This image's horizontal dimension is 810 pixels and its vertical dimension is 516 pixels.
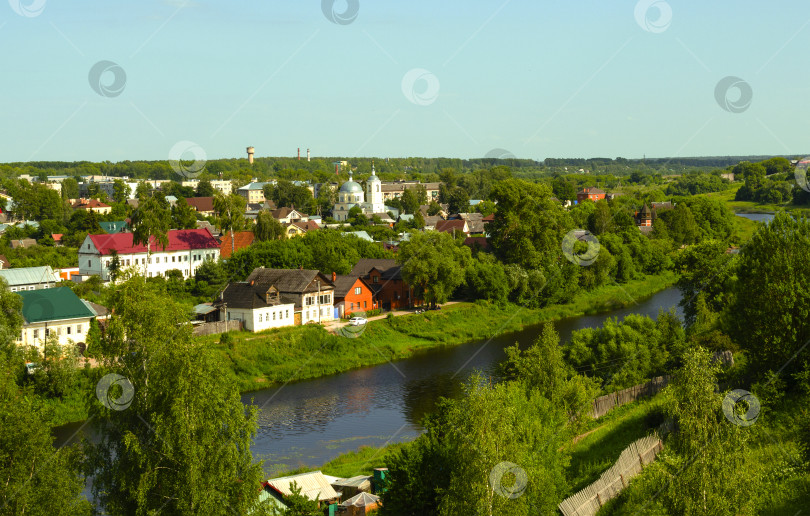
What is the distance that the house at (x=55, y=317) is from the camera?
3006 centimetres

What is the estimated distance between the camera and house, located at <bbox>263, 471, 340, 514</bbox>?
18.1 metres

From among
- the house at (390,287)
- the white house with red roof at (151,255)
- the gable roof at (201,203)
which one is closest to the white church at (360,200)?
the gable roof at (201,203)

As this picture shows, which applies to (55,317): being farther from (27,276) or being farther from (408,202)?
(408,202)

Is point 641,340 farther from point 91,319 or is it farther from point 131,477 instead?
point 91,319

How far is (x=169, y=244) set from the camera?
4934 cm

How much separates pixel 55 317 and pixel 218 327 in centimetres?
631

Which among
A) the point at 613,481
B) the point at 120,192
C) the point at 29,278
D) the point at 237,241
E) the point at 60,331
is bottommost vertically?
the point at 613,481

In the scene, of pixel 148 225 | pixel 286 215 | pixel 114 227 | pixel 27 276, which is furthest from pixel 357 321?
pixel 286 215

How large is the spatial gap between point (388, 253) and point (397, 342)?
46.0 ft

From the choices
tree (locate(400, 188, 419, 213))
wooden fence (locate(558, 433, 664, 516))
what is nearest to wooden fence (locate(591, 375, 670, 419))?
wooden fence (locate(558, 433, 664, 516))

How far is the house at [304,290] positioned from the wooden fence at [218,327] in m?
2.31

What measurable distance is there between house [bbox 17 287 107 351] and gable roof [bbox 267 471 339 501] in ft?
46.1

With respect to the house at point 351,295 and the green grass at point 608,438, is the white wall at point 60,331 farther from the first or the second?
the green grass at point 608,438

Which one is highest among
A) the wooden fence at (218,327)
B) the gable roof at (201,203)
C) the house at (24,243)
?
the gable roof at (201,203)
